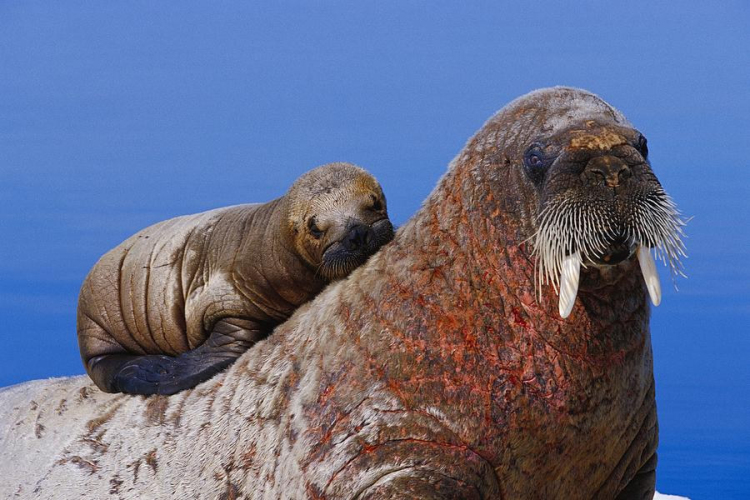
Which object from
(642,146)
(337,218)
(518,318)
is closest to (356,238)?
(337,218)

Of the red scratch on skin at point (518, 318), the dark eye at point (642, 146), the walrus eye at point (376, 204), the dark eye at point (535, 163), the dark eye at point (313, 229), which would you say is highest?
the walrus eye at point (376, 204)

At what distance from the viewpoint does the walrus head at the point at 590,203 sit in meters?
5.02

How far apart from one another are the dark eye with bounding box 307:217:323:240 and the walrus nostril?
35 cm

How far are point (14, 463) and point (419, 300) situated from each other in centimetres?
314

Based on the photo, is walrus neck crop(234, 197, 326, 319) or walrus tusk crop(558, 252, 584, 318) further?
walrus neck crop(234, 197, 326, 319)

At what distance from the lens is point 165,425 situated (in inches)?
263

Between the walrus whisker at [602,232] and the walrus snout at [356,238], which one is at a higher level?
the walrus snout at [356,238]

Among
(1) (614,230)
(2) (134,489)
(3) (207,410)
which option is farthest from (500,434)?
(2) (134,489)

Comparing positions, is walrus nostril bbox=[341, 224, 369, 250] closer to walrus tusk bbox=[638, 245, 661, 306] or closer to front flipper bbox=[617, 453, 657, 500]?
front flipper bbox=[617, 453, 657, 500]

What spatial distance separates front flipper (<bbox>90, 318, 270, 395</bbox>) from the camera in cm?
683

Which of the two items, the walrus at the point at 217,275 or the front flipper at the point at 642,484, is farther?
the walrus at the point at 217,275

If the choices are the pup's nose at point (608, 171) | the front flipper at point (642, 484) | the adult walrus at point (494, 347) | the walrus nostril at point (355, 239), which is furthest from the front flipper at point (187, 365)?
the pup's nose at point (608, 171)

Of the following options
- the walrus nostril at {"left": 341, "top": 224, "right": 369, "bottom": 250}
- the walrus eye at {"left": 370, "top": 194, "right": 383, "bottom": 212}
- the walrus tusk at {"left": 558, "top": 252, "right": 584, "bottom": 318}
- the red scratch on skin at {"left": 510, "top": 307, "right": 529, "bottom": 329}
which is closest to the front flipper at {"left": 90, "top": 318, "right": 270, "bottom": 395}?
the walrus nostril at {"left": 341, "top": 224, "right": 369, "bottom": 250}

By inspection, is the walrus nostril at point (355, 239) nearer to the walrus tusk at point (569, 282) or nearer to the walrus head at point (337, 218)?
the walrus head at point (337, 218)
